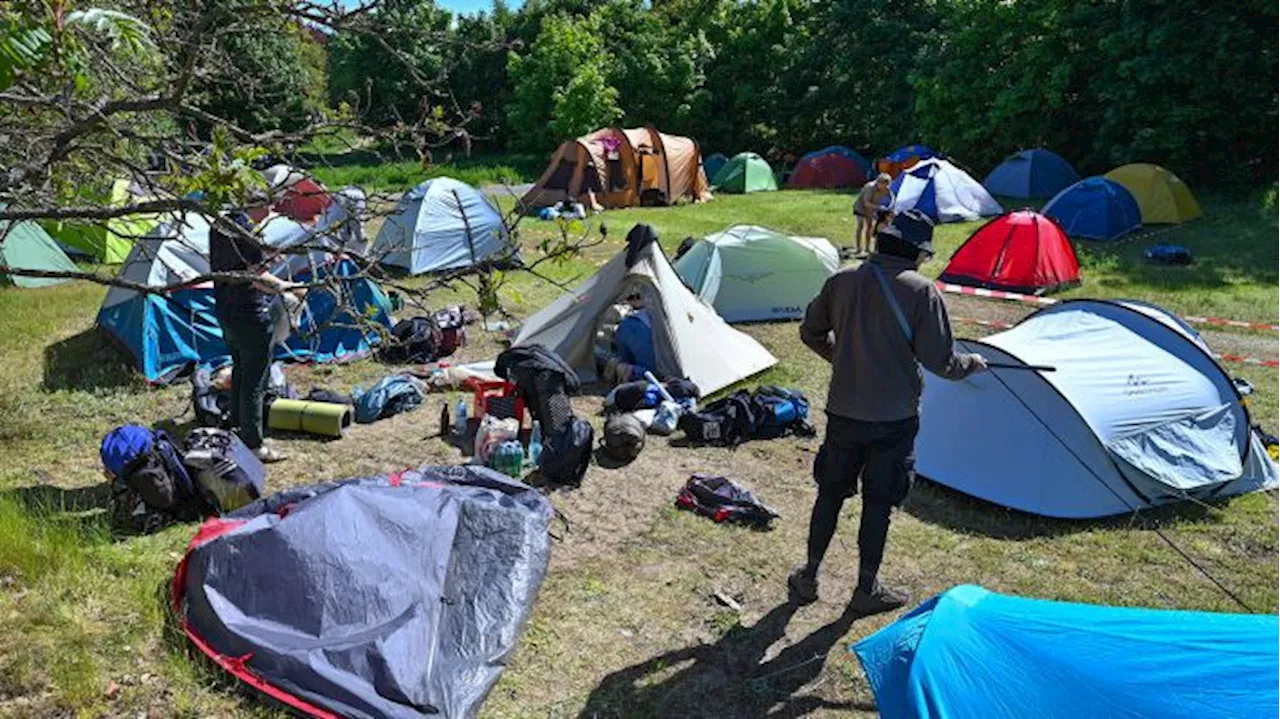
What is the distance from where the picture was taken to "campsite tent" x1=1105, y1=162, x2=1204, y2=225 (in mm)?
16969

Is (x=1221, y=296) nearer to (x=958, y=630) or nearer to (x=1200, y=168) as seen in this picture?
(x=1200, y=168)

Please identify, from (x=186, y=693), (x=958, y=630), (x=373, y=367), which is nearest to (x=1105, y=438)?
(x=958, y=630)

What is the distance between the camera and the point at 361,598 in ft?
13.8

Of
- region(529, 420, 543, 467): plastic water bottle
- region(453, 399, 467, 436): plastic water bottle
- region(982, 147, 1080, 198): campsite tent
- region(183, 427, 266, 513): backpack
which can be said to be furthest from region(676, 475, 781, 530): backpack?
region(982, 147, 1080, 198): campsite tent

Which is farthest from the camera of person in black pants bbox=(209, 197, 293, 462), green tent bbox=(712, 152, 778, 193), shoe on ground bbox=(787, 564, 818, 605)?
green tent bbox=(712, 152, 778, 193)

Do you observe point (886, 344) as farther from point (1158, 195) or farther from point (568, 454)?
point (1158, 195)

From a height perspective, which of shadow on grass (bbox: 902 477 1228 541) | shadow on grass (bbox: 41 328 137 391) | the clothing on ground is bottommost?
shadow on grass (bbox: 902 477 1228 541)

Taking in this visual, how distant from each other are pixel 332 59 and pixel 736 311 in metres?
18.2

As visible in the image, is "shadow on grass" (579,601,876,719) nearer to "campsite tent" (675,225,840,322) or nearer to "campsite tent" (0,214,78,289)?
Result: "campsite tent" (675,225,840,322)

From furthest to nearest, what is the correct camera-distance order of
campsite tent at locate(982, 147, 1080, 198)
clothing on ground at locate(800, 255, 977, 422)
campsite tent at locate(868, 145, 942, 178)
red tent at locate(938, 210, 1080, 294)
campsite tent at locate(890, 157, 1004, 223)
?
campsite tent at locate(868, 145, 942, 178) → campsite tent at locate(982, 147, 1080, 198) → campsite tent at locate(890, 157, 1004, 223) → red tent at locate(938, 210, 1080, 294) → clothing on ground at locate(800, 255, 977, 422)

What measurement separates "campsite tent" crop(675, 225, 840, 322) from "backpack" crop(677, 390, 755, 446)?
11.7 feet

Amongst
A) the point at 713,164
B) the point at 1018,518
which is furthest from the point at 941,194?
the point at 1018,518

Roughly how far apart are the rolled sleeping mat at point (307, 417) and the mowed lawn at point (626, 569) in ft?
0.50

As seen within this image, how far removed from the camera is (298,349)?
910cm
